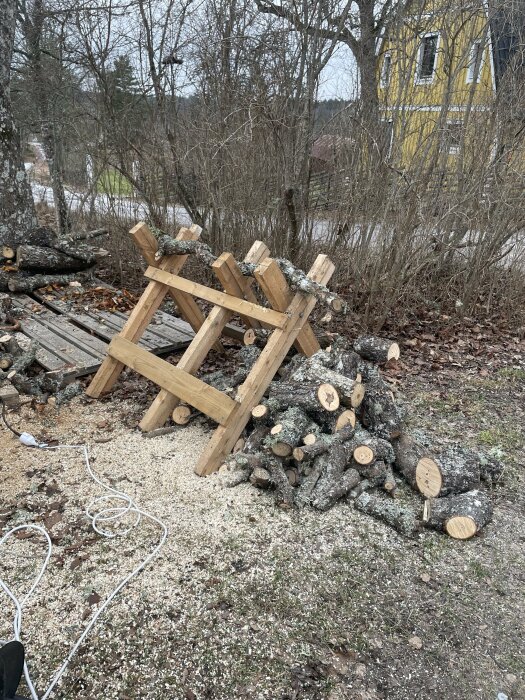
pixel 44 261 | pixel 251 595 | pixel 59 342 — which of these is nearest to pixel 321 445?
pixel 251 595

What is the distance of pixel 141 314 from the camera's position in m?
3.63

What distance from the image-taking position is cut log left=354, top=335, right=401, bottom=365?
3.89 m

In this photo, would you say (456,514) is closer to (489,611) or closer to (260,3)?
(489,611)

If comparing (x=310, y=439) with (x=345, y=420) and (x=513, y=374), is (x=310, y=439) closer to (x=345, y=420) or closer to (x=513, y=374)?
(x=345, y=420)

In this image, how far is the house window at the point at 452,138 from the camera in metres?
5.28

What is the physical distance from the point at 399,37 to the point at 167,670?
5.56m

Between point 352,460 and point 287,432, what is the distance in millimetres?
422

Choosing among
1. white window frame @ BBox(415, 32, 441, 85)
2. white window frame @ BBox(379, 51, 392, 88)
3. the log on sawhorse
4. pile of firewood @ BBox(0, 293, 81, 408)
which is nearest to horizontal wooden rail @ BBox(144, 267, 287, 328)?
the log on sawhorse

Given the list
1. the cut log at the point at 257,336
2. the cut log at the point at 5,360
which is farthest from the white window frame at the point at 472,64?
the cut log at the point at 5,360

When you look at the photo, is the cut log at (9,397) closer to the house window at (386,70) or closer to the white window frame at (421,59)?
the house window at (386,70)

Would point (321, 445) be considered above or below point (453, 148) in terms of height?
below

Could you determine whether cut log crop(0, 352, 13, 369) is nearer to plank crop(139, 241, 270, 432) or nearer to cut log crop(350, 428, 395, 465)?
plank crop(139, 241, 270, 432)

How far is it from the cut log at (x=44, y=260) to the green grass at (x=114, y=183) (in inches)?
51.3

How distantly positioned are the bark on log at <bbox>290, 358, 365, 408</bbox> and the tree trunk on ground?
4.62m
